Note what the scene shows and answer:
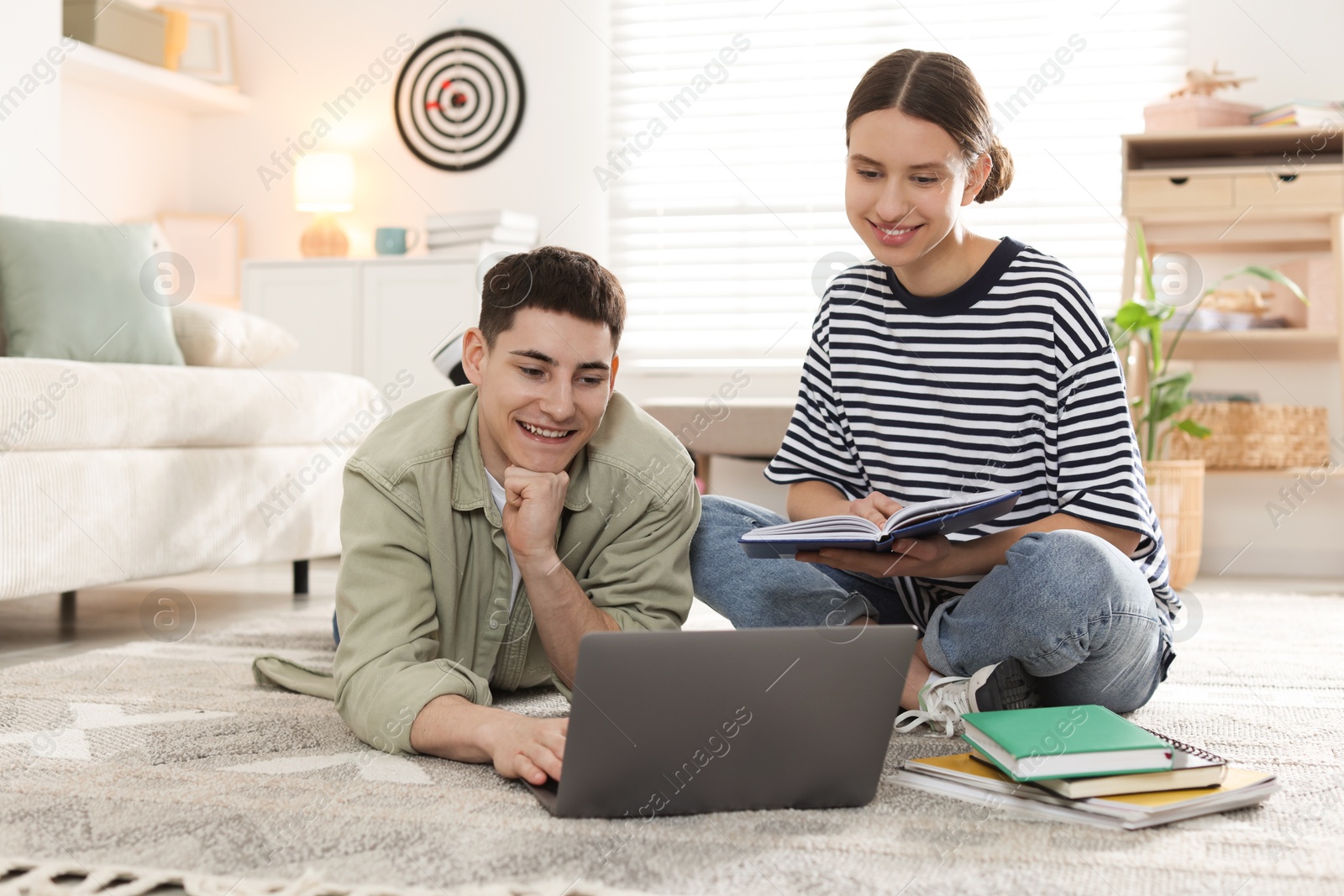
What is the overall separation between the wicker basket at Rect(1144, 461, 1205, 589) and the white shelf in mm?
3017

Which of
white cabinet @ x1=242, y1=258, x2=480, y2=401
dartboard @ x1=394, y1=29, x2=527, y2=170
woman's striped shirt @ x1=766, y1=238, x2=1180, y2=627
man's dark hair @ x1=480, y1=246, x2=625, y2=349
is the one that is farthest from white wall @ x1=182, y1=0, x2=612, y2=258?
man's dark hair @ x1=480, y1=246, x2=625, y2=349

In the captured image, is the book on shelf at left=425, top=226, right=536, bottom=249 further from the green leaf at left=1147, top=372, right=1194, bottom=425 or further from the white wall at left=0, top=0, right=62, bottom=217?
the green leaf at left=1147, top=372, right=1194, bottom=425

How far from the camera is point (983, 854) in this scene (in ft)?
2.97

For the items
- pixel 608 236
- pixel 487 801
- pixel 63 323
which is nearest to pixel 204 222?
pixel 608 236

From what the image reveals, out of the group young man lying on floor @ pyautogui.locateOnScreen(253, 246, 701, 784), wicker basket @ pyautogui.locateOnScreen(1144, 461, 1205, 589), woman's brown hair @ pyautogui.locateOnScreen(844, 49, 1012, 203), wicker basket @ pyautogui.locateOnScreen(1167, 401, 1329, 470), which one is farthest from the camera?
wicker basket @ pyautogui.locateOnScreen(1167, 401, 1329, 470)

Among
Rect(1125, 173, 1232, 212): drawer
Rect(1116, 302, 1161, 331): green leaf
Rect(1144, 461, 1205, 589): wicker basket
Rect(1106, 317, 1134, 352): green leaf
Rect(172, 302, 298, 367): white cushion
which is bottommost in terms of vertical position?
Rect(1144, 461, 1205, 589): wicker basket

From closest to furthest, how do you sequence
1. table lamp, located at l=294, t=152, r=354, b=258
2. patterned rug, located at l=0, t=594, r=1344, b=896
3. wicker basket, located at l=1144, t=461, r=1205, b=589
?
patterned rug, located at l=0, t=594, r=1344, b=896 → wicker basket, located at l=1144, t=461, r=1205, b=589 → table lamp, located at l=294, t=152, r=354, b=258

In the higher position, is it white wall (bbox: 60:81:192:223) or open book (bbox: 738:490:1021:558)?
white wall (bbox: 60:81:192:223)

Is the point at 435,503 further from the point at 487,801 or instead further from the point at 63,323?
the point at 63,323

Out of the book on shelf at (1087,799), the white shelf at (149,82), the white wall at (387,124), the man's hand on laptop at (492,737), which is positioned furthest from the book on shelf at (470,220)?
the book on shelf at (1087,799)

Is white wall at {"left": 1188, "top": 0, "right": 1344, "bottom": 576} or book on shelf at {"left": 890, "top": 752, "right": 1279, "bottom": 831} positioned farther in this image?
white wall at {"left": 1188, "top": 0, "right": 1344, "bottom": 576}

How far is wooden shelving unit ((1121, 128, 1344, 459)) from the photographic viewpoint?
9.50 feet

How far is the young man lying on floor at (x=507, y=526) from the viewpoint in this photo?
1.16 m

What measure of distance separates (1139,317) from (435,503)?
1923 millimetres
